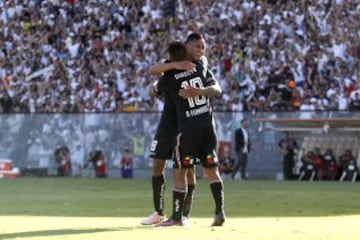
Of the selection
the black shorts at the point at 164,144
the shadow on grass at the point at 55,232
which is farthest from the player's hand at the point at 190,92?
the shadow on grass at the point at 55,232

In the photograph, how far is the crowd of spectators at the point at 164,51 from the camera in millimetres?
32531

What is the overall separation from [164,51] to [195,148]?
2500 centimetres

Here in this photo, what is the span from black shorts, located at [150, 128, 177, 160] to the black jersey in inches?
27.6

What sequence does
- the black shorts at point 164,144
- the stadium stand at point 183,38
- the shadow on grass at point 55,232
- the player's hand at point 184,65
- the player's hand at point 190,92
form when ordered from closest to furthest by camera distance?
the shadow on grass at point 55,232 → the player's hand at point 190,92 → the player's hand at point 184,65 → the black shorts at point 164,144 → the stadium stand at point 183,38

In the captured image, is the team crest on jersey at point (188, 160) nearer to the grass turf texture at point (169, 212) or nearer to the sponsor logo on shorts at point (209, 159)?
the sponsor logo on shorts at point (209, 159)

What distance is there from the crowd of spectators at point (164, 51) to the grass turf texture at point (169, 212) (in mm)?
10503

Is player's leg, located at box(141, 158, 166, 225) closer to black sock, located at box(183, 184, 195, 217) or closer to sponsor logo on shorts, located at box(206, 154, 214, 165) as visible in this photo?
black sock, located at box(183, 184, 195, 217)

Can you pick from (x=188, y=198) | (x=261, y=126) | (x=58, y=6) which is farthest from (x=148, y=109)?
(x=188, y=198)

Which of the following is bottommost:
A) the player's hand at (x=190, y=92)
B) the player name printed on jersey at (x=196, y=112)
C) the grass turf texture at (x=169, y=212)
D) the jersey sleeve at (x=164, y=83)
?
the grass turf texture at (x=169, y=212)

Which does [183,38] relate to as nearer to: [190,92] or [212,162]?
[212,162]

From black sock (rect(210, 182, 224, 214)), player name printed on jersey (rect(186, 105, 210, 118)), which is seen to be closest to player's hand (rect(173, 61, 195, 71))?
player name printed on jersey (rect(186, 105, 210, 118))

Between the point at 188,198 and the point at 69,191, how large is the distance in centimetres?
1038

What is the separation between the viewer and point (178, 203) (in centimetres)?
1197

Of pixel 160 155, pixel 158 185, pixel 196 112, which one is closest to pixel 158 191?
pixel 158 185
